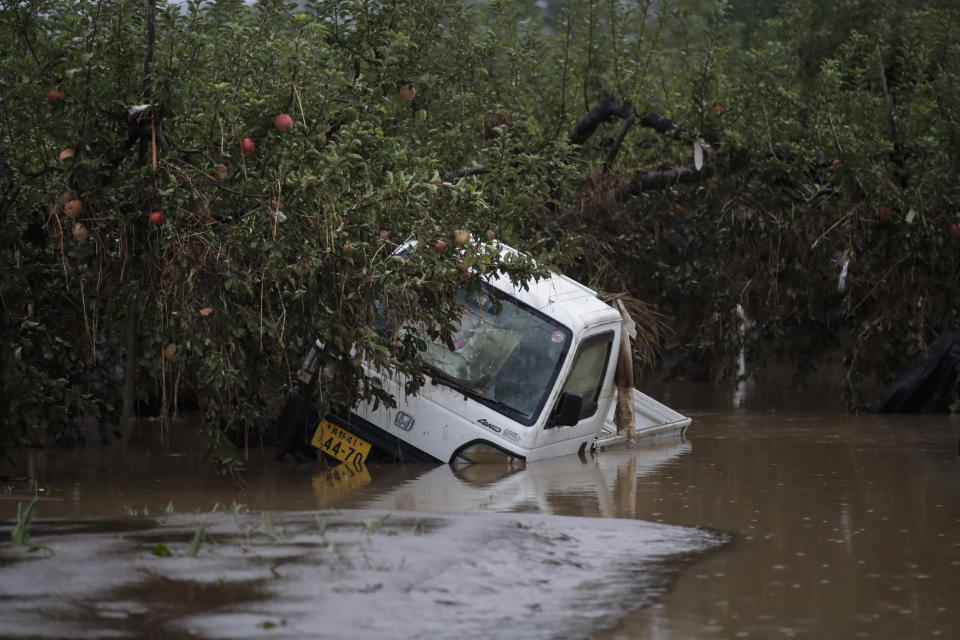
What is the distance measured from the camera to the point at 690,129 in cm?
1686

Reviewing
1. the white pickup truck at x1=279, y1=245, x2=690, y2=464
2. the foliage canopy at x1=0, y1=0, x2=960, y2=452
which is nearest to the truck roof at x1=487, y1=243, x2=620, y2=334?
the white pickup truck at x1=279, y1=245, x2=690, y2=464

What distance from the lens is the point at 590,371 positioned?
36.1 ft

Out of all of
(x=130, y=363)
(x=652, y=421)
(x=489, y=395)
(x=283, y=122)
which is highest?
(x=283, y=122)

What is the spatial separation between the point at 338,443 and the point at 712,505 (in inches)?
122

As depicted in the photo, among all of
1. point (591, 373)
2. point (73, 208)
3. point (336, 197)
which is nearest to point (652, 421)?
point (591, 373)

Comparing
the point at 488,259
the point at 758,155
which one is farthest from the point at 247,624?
the point at 758,155

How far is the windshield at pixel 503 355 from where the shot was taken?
10344 millimetres

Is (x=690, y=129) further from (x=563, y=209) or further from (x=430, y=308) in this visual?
(x=430, y=308)

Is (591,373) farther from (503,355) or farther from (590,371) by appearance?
(503,355)

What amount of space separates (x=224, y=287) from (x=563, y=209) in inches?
304

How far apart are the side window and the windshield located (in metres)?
0.24

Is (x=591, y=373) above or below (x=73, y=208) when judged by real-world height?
below

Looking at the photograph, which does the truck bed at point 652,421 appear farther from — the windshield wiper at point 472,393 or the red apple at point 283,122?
the red apple at point 283,122

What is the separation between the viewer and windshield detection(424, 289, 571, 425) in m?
10.3
